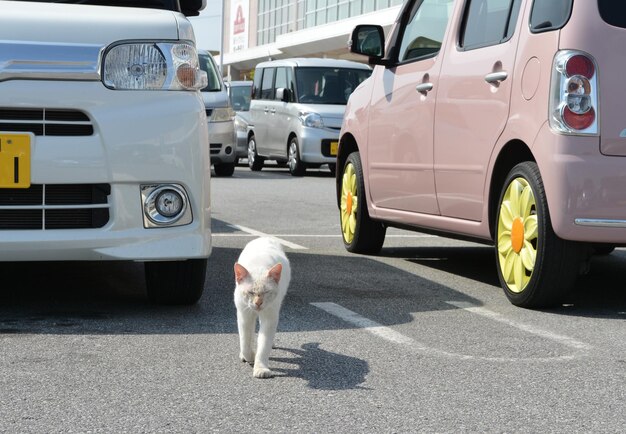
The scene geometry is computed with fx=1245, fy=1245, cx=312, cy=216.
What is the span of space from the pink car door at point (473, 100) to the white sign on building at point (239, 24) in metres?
73.8

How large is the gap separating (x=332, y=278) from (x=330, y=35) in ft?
145

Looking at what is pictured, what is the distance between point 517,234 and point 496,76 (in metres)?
0.84

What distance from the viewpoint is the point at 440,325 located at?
586 centimetres

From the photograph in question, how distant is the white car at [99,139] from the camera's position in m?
5.50

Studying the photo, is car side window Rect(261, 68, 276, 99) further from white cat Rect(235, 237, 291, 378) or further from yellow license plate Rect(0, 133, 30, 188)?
white cat Rect(235, 237, 291, 378)

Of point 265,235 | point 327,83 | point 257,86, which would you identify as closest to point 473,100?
point 265,235

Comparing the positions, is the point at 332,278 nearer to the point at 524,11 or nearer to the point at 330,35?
the point at 524,11

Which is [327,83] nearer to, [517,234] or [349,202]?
[349,202]

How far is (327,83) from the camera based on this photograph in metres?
22.2

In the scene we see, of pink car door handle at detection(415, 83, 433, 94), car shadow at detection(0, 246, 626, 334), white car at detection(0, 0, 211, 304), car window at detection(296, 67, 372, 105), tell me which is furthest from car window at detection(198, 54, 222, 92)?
white car at detection(0, 0, 211, 304)

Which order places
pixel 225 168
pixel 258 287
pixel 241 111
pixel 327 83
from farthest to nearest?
pixel 241 111 → pixel 327 83 → pixel 225 168 → pixel 258 287

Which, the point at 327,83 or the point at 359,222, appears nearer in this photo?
the point at 359,222

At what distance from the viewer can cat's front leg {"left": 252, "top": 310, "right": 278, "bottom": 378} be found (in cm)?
463

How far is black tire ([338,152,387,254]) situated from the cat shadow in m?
3.53
